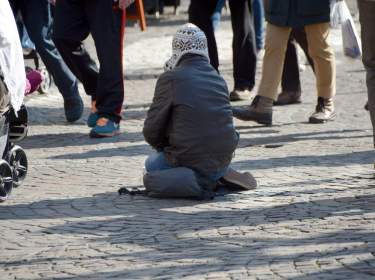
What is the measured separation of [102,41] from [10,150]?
231 centimetres

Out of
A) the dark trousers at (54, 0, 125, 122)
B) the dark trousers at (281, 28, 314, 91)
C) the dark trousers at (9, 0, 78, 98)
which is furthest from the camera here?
the dark trousers at (281, 28, 314, 91)

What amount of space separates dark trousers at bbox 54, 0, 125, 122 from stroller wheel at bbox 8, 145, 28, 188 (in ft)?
6.53

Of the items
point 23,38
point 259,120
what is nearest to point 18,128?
point 259,120

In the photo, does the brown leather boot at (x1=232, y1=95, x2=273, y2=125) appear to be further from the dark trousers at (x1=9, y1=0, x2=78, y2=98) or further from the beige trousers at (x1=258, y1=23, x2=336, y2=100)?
the dark trousers at (x1=9, y1=0, x2=78, y2=98)

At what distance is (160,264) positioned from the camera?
21.8ft

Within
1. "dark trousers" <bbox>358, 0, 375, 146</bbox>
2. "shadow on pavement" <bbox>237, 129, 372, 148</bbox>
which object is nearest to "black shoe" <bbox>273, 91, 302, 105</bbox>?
"shadow on pavement" <bbox>237, 129, 372, 148</bbox>

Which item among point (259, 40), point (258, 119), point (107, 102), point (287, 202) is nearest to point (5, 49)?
point (287, 202)

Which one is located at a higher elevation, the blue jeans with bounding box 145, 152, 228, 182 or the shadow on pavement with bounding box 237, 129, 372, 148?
the blue jeans with bounding box 145, 152, 228, 182

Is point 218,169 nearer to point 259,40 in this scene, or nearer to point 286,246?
point 286,246

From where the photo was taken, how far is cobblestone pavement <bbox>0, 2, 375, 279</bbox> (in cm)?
659

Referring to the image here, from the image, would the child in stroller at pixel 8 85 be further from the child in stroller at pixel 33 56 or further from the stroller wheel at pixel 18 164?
the child in stroller at pixel 33 56

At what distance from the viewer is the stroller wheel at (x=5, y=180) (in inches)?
322

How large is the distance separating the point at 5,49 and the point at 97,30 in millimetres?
2513

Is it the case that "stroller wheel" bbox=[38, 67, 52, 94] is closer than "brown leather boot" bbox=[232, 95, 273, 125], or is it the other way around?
"brown leather boot" bbox=[232, 95, 273, 125]
